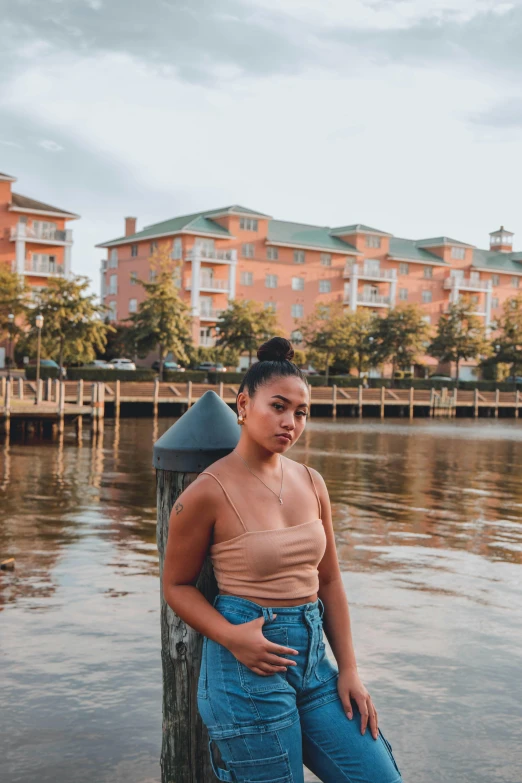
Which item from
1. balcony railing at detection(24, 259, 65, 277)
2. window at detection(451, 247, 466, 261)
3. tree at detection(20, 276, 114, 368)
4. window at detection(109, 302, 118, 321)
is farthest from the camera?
window at detection(451, 247, 466, 261)

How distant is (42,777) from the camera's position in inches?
204

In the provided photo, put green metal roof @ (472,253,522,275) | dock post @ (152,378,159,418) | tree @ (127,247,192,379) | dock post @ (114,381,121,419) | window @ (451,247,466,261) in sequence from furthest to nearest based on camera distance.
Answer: green metal roof @ (472,253,522,275) → window @ (451,247,466,261) → tree @ (127,247,192,379) → dock post @ (152,378,159,418) → dock post @ (114,381,121,419)

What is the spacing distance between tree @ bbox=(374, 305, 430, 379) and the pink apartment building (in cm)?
847

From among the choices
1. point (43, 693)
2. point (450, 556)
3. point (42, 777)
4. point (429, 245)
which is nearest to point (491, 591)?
point (450, 556)

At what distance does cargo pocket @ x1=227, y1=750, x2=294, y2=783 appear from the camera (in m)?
2.69

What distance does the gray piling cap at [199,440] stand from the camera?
3.25m

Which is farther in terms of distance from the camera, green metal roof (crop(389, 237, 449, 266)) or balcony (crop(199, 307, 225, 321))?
green metal roof (crop(389, 237, 449, 266))

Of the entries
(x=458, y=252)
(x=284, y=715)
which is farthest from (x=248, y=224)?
(x=284, y=715)

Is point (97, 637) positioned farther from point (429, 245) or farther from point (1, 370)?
point (429, 245)

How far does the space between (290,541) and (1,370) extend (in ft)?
186

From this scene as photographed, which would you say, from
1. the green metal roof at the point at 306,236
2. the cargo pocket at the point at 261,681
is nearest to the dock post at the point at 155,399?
the green metal roof at the point at 306,236

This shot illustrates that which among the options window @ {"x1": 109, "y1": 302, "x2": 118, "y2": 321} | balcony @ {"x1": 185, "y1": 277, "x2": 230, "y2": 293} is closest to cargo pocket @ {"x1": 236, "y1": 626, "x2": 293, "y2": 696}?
balcony @ {"x1": 185, "y1": 277, "x2": 230, "y2": 293}

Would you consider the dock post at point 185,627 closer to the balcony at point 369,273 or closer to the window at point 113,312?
the balcony at point 369,273

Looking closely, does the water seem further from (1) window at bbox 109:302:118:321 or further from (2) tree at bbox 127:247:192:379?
(1) window at bbox 109:302:118:321
